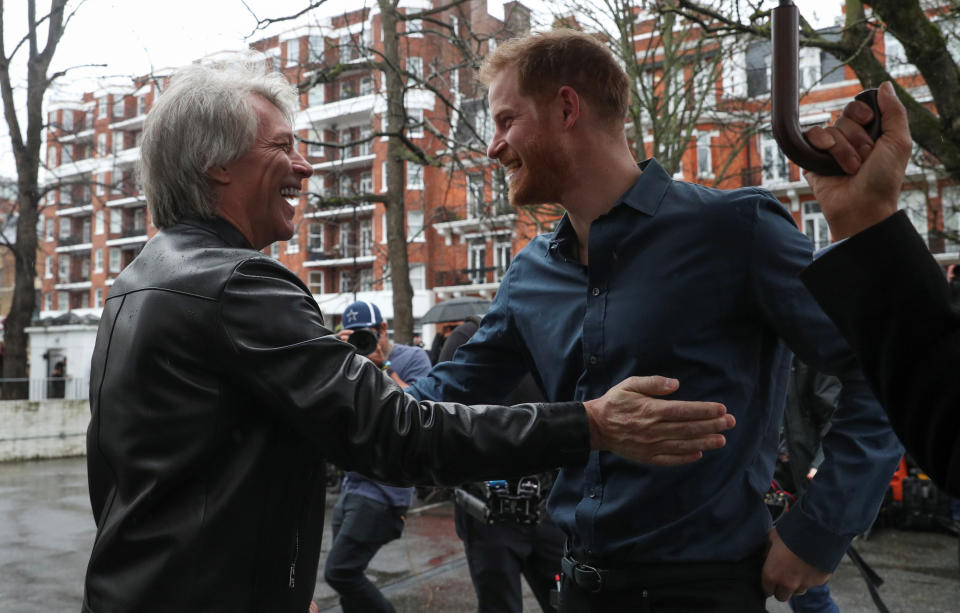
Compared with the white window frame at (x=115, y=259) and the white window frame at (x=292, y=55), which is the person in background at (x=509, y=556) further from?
the white window frame at (x=115, y=259)

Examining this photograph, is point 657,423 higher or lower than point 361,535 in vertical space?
higher

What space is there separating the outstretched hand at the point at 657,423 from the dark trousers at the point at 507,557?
8.97 ft

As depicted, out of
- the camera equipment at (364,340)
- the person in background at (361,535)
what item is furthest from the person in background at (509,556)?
the camera equipment at (364,340)

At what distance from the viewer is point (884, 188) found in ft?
2.98

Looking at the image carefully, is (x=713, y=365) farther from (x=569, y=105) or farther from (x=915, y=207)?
(x=915, y=207)

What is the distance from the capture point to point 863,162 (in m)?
0.92

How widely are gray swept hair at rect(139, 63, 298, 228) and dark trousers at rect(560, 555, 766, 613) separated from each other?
4.38ft

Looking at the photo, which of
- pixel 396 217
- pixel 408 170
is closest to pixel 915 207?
pixel 396 217

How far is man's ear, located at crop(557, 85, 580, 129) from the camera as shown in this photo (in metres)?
2.31

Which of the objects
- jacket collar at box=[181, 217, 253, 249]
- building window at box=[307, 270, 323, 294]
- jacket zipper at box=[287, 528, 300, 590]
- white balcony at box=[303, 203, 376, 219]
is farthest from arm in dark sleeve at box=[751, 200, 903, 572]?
building window at box=[307, 270, 323, 294]

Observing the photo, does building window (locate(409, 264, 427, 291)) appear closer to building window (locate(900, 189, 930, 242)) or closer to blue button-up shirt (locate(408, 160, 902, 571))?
building window (locate(900, 189, 930, 242))

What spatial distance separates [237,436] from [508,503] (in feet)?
8.98

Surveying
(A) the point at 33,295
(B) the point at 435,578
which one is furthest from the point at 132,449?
(A) the point at 33,295

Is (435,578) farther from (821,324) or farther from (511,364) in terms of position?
(821,324)
